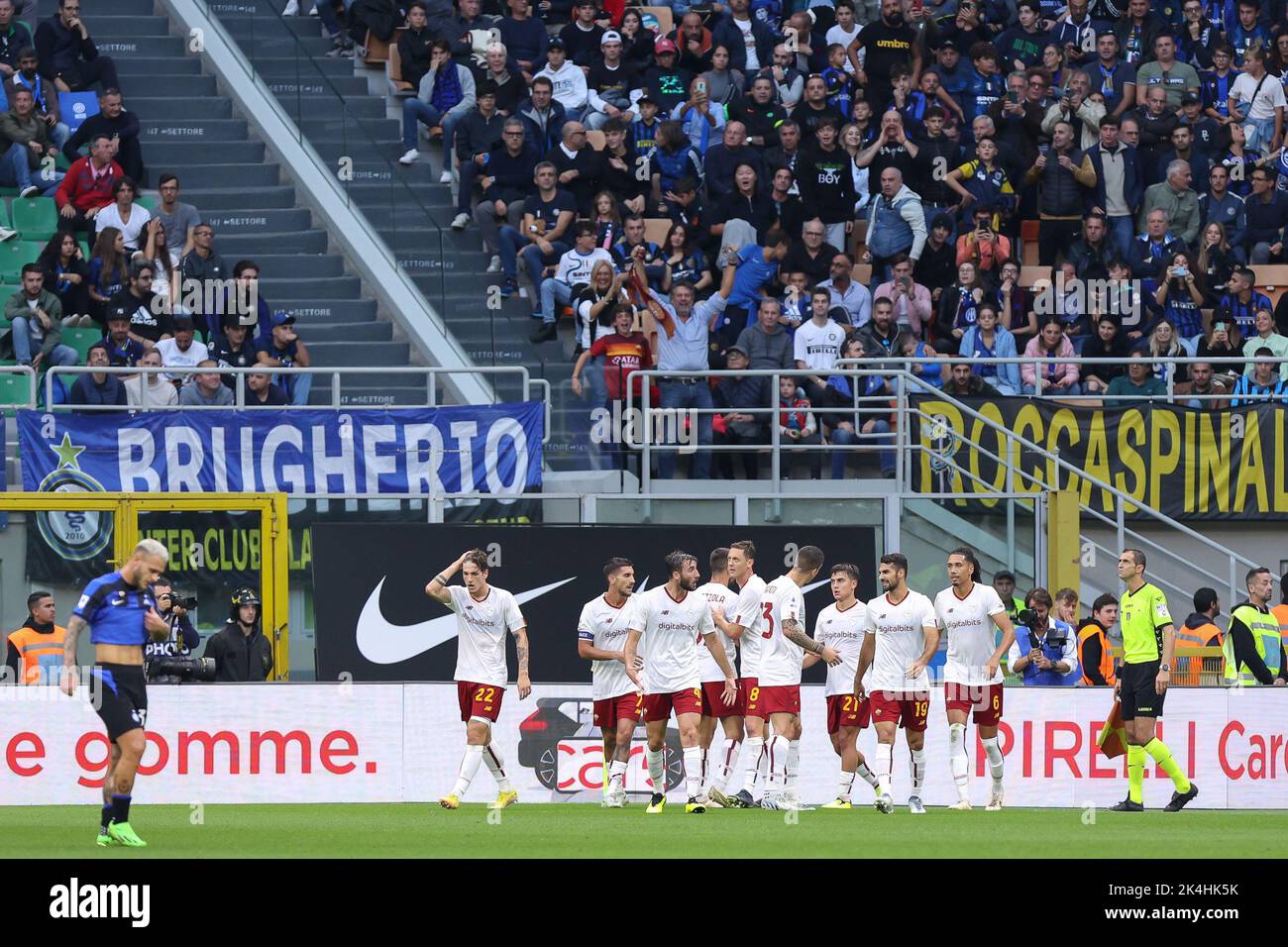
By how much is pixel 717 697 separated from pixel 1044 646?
394cm

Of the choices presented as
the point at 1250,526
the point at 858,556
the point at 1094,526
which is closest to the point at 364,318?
the point at 858,556

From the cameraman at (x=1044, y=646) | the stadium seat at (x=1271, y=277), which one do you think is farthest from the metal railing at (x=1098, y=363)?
the cameraman at (x=1044, y=646)

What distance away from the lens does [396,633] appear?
22531 millimetres

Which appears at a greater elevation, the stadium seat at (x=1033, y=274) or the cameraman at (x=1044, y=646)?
the stadium seat at (x=1033, y=274)

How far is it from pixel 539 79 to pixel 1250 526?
33.1ft

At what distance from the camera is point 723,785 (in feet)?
62.5

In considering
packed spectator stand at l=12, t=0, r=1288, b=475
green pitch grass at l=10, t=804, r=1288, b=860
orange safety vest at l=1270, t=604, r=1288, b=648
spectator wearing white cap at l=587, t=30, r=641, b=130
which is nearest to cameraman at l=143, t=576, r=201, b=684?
green pitch grass at l=10, t=804, r=1288, b=860

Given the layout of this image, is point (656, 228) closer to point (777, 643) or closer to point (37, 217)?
point (37, 217)

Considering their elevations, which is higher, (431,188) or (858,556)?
(431,188)

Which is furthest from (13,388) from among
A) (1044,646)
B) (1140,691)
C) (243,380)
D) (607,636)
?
(1140,691)

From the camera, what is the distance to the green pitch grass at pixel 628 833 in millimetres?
14414

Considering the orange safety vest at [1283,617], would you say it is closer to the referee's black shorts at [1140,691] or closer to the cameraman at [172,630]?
the referee's black shorts at [1140,691]

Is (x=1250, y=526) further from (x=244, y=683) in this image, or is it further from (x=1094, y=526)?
(x=244, y=683)

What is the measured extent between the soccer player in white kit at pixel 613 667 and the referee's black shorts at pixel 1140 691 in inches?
162
